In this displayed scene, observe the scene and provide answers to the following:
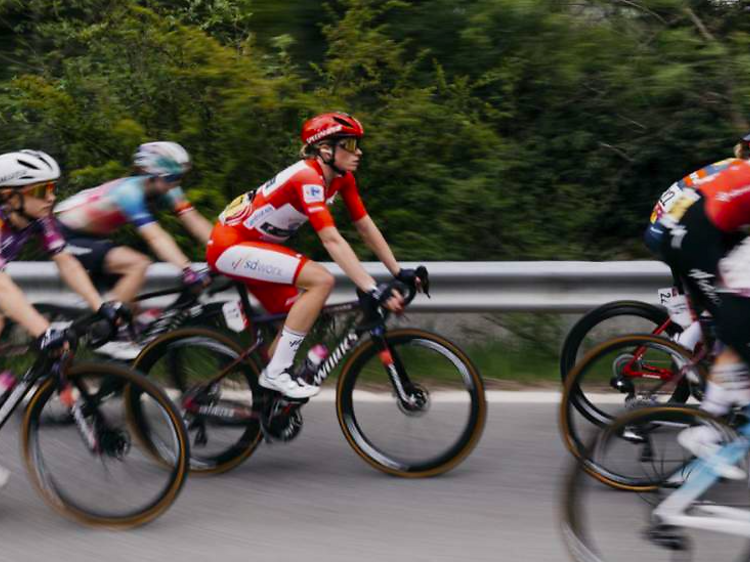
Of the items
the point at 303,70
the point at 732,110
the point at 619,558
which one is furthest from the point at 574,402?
the point at 303,70

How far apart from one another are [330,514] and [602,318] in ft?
7.04

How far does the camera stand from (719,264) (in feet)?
16.2

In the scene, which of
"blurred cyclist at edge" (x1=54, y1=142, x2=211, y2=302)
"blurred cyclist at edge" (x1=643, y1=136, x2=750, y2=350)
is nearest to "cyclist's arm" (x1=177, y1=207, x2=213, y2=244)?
"blurred cyclist at edge" (x1=54, y1=142, x2=211, y2=302)

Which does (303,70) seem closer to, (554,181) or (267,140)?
(267,140)

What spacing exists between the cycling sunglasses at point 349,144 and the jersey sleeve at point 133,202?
4.97ft

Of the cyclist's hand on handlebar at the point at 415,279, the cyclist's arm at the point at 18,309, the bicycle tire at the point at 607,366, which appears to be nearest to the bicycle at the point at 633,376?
the bicycle tire at the point at 607,366

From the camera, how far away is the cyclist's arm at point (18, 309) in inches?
205

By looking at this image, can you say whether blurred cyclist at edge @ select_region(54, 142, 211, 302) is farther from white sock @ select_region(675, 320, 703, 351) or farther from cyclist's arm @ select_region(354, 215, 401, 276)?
white sock @ select_region(675, 320, 703, 351)

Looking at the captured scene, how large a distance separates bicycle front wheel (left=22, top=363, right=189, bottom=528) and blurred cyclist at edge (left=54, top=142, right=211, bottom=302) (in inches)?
67.7

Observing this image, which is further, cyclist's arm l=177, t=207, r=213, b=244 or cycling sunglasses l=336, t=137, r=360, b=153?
cyclist's arm l=177, t=207, r=213, b=244

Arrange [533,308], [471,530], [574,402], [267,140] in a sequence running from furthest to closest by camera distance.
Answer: [267,140]
[533,308]
[574,402]
[471,530]

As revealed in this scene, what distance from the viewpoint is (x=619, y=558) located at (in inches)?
170

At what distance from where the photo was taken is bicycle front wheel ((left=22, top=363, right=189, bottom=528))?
5.11 m

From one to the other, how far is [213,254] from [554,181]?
16.3ft
